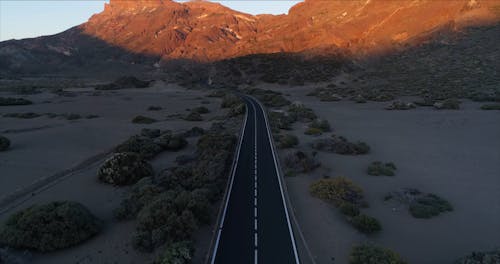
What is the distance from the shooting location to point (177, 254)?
11977mm

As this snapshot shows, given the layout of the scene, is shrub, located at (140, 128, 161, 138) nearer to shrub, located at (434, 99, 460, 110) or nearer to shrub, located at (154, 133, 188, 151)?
shrub, located at (154, 133, 188, 151)

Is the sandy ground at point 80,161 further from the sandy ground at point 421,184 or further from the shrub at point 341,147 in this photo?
the shrub at point 341,147

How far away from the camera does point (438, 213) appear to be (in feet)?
53.9

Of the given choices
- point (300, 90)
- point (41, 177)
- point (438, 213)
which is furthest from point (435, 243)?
point (300, 90)

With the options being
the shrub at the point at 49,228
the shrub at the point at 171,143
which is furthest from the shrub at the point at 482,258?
the shrub at the point at 171,143

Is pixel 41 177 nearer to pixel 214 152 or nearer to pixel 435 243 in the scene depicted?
pixel 214 152

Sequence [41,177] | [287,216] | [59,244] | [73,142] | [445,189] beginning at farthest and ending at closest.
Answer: [73,142]
[41,177]
[445,189]
[287,216]
[59,244]

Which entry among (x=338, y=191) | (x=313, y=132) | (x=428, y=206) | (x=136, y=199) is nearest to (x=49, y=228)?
(x=136, y=199)

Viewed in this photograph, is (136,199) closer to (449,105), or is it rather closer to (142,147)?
(142,147)

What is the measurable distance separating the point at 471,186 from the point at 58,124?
41.7 meters

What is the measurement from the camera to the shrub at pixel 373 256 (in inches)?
465

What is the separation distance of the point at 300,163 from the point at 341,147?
20.4 ft

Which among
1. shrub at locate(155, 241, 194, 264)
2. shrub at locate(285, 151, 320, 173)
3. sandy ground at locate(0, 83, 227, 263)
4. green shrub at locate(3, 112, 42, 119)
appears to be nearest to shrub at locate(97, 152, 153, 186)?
sandy ground at locate(0, 83, 227, 263)

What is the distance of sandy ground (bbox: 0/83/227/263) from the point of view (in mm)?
13461
